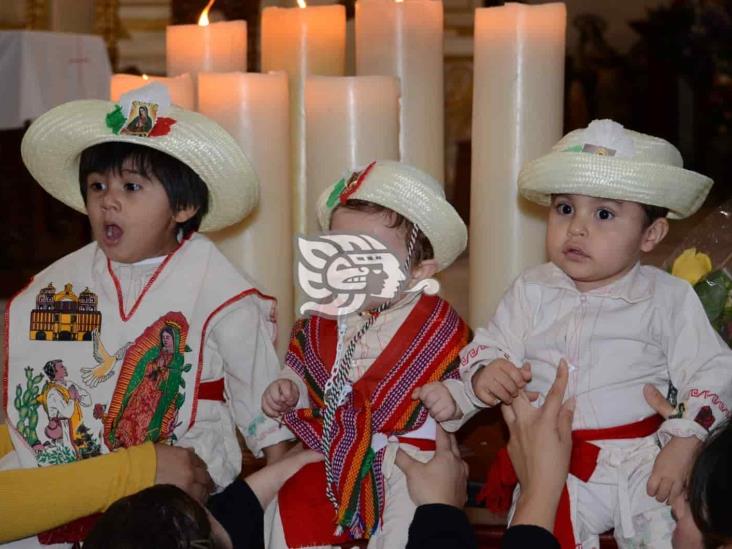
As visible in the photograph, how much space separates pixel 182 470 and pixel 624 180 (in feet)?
2.17

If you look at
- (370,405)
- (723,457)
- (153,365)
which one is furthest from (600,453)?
(153,365)

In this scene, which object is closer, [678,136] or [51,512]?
[51,512]

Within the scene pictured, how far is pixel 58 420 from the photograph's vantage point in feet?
5.75

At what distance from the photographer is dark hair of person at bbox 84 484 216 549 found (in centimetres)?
115

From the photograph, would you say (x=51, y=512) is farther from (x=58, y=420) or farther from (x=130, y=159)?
(x=130, y=159)

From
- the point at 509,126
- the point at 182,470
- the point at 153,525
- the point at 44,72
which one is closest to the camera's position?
the point at 153,525

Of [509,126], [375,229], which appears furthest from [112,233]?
[509,126]

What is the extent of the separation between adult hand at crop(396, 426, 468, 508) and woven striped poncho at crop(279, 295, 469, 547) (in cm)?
5

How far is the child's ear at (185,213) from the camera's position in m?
1.81

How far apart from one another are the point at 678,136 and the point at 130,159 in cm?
592

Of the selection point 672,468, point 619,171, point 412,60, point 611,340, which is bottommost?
point 672,468

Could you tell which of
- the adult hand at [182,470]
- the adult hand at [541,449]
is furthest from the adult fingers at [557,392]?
the adult hand at [182,470]

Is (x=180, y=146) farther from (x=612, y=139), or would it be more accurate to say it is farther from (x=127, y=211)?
(x=612, y=139)

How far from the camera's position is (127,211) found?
176cm
